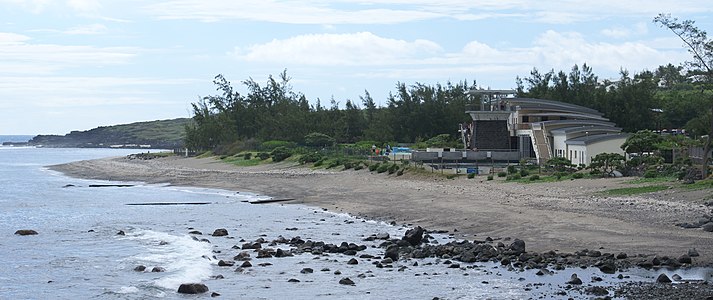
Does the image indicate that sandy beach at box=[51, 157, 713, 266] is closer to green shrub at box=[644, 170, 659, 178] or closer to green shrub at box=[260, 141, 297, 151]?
green shrub at box=[644, 170, 659, 178]

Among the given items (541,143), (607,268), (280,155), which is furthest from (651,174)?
(280,155)

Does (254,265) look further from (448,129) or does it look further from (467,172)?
(448,129)

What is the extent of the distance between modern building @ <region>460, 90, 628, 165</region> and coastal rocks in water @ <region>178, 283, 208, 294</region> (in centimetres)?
4223

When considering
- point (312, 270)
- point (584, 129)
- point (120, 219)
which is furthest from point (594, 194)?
point (584, 129)

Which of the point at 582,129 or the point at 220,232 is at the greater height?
the point at 582,129

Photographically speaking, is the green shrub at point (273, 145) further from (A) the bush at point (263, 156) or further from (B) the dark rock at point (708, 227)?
(B) the dark rock at point (708, 227)

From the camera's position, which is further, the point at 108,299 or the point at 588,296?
the point at 108,299

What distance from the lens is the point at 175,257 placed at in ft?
93.1

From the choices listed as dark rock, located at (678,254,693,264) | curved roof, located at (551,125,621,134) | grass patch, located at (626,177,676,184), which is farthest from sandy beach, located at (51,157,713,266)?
curved roof, located at (551,125,621,134)

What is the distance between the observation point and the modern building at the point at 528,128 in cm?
6488

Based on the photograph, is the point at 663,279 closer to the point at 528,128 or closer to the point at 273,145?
the point at 528,128

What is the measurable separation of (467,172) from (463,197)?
13.5m

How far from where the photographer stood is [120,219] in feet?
138

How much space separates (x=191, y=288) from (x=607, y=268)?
395 inches
